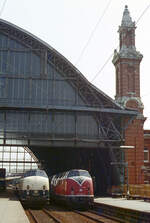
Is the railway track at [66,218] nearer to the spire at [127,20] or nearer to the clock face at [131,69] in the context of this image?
the clock face at [131,69]

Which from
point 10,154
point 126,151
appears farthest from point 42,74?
point 10,154

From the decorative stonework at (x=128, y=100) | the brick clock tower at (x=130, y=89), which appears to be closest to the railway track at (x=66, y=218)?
the brick clock tower at (x=130, y=89)

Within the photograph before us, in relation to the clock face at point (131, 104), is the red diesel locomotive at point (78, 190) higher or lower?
lower

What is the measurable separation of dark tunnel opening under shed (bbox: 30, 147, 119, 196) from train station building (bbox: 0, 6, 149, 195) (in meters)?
0.19

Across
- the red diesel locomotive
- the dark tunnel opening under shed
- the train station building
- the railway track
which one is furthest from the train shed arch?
the railway track

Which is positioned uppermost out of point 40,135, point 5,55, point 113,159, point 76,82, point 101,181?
point 5,55

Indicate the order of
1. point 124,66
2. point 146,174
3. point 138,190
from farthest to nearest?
point 146,174 < point 124,66 < point 138,190

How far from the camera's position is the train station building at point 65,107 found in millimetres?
34812

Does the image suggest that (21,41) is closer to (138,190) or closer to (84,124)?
(84,124)

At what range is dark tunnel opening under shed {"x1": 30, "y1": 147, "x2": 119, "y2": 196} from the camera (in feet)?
125

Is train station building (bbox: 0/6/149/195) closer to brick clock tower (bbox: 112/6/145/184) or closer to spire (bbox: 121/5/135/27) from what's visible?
brick clock tower (bbox: 112/6/145/184)

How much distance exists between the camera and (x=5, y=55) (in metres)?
37.2

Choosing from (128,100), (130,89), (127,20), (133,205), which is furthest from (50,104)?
(133,205)

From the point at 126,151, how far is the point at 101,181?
21.5 ft
